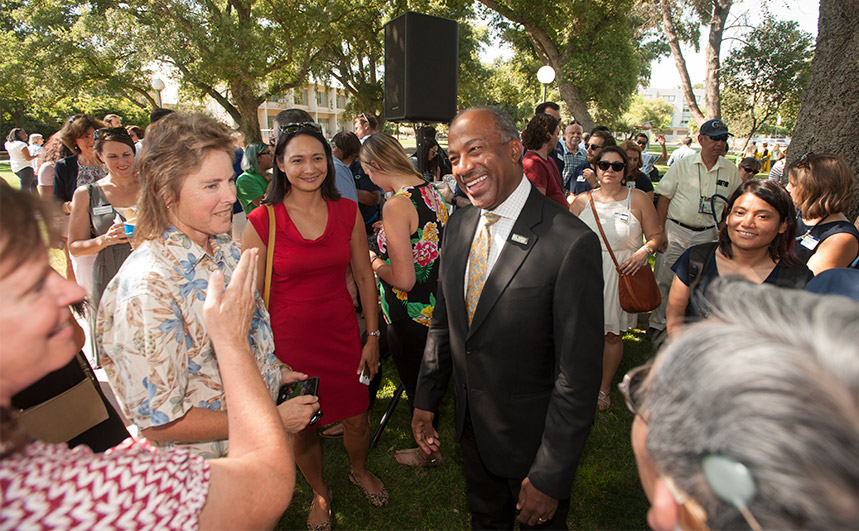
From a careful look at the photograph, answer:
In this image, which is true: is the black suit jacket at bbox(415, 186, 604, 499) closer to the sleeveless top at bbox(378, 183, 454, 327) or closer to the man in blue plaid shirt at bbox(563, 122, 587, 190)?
the sleeveless top at bbox(378, 183, 454, 327)

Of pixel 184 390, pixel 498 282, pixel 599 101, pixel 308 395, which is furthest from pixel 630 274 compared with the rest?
pixel 599 101

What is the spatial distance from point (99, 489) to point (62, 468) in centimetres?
7

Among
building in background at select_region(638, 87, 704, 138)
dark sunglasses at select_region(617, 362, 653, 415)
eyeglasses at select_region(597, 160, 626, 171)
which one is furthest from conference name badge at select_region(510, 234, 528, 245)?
building in background at select_region(638, 87, 704, 138)

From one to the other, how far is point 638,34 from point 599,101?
7.48 meters

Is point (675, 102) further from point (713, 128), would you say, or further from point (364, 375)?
point (364, 375)

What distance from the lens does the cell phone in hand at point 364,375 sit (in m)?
2.71

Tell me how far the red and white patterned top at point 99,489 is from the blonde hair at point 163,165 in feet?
2.96

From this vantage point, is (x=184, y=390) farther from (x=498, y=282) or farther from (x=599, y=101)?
(x=599, y=101)

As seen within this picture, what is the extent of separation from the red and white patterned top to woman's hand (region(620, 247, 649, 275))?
3.24 meters

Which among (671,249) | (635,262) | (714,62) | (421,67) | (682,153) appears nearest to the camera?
(635,262)

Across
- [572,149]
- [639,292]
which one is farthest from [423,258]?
[572,149]

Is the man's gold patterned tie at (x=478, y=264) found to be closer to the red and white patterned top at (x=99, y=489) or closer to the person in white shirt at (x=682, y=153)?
the red and white patterned top at (x=99, y=489)

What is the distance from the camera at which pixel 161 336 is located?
4.40 ft

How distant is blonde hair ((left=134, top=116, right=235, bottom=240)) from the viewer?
1532 mm
